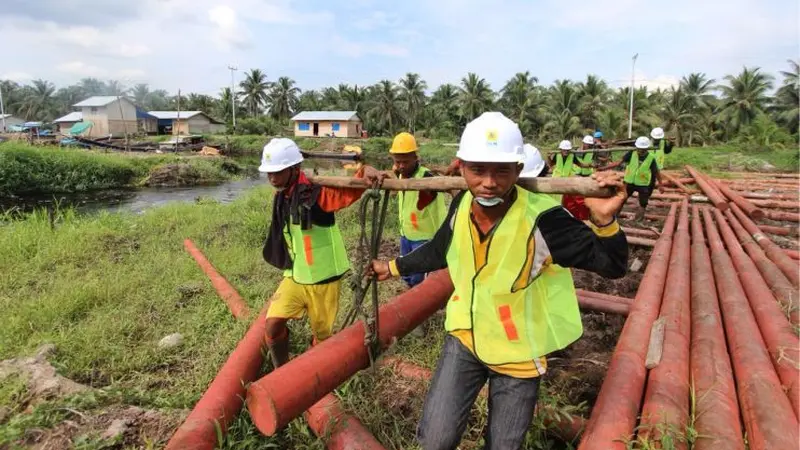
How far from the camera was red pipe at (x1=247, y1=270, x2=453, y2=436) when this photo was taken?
192 centimetres

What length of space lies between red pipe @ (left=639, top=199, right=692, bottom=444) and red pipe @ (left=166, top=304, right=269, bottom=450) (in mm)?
2019

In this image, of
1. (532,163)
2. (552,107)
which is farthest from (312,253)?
(552,107)

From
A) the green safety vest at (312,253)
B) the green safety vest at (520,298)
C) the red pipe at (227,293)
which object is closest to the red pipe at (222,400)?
the green safety vest at (312,253)

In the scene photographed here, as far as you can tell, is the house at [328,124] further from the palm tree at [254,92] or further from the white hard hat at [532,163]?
the white hard hat at [532,163]

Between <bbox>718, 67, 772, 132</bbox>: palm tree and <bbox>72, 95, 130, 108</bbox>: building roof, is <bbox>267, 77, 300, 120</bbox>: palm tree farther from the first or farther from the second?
<bbox>718, 67, 772, 132</bbox>: palm tree

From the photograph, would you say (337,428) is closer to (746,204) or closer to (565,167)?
(565,167)

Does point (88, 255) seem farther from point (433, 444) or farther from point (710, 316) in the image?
point (710, 316)

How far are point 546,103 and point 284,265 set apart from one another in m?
41.5

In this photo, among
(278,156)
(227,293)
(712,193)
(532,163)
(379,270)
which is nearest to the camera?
(379,270)

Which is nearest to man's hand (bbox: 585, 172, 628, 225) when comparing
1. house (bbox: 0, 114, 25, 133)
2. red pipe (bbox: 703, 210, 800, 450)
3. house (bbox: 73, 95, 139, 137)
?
red pipe (bbox: 703, 210, 800, 450)

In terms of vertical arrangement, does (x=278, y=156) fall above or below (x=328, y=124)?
below

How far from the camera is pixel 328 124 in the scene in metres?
47.7

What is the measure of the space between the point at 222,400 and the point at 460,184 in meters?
1.77

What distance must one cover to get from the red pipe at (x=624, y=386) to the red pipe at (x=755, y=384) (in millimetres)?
463
